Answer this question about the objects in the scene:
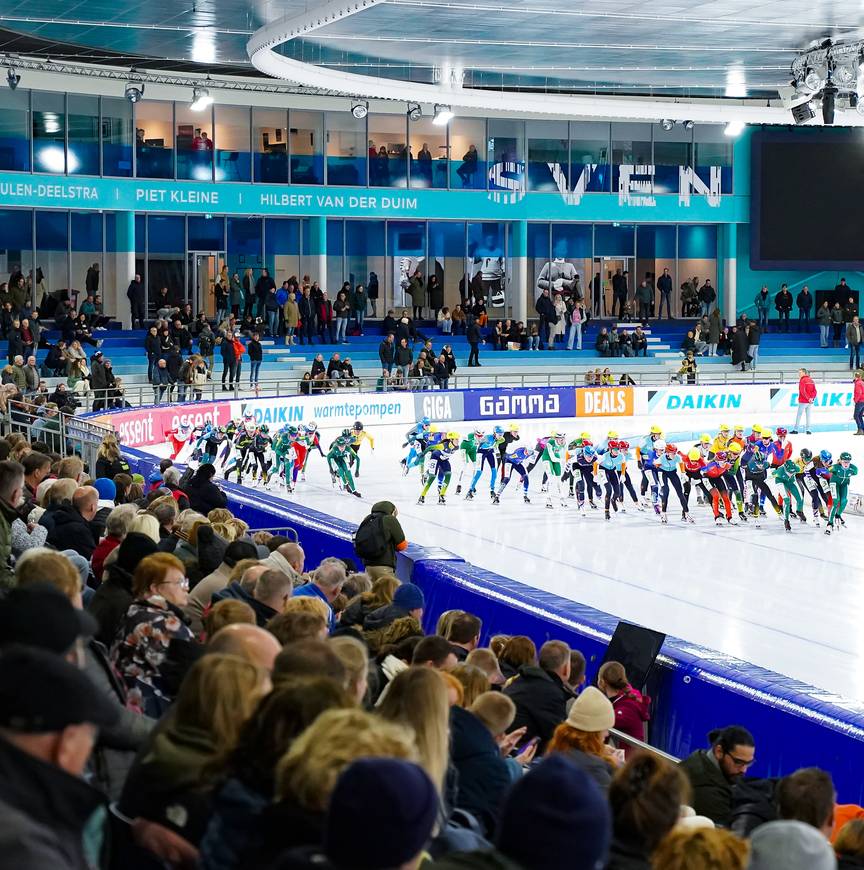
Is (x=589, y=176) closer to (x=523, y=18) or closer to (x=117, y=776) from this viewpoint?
(x=523, y=18)

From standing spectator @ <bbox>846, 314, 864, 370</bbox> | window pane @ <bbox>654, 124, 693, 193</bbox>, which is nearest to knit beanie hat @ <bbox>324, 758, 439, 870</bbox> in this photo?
standing spectator @ <bbox>846, 314, 864, 370</bbox>

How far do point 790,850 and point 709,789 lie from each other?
103 inches

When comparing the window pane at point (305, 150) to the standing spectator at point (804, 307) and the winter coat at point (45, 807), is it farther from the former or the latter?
the winter coat at point (45, 807)

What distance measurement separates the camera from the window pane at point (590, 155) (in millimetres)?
42375

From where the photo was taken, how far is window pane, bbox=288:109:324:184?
3912cm

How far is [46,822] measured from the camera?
2637 millimetres

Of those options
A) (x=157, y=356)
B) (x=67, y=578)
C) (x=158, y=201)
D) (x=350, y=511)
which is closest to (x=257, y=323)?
(x=158, y=201)

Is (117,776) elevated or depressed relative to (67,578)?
depressed

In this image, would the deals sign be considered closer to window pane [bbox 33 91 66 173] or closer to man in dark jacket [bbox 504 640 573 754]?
window pane [bbox 33 91 66 173]

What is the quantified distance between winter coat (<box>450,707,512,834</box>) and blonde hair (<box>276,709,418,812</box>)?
142cm

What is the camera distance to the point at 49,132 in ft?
A: 115

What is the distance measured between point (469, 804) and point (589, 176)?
39.5 metres

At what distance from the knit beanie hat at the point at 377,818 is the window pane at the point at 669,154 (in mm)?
41899

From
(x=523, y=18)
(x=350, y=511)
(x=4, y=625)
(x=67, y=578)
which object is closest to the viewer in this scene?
(x=4, y=625)
